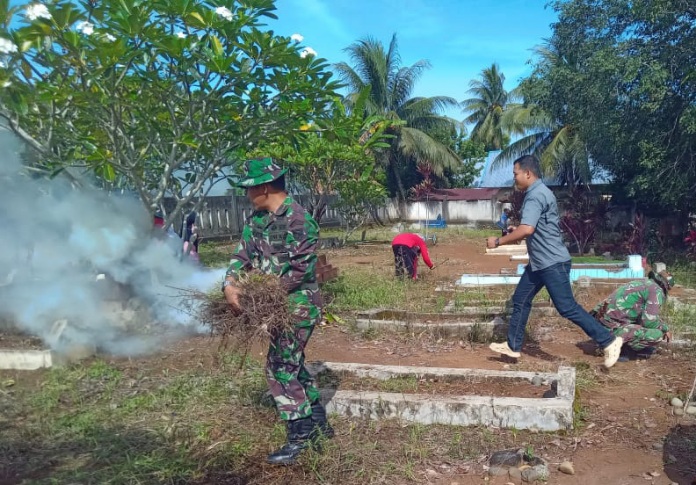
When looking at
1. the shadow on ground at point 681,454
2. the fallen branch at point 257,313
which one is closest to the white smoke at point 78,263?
the fallen branch at point 257,313

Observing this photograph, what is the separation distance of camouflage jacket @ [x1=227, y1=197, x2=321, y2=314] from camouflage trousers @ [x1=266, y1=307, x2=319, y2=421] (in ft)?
0.56

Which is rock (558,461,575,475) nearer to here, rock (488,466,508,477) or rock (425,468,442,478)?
rock (488,466,508,477)

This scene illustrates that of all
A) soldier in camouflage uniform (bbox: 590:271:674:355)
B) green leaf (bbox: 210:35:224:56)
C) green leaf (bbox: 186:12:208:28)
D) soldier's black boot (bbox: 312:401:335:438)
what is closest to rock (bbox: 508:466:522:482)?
soldier's black boot (bbox: 312:401:335:438)

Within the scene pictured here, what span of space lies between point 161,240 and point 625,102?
411 inches

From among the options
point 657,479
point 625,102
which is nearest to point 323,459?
point 657,479

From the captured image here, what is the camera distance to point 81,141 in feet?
19.3

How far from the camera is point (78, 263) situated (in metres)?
6.59

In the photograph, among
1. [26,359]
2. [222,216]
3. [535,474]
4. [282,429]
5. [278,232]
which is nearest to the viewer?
[535,474]

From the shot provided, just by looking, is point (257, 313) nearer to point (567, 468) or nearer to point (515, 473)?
point (515, 473)

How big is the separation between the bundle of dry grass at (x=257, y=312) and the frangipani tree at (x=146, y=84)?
258 cm

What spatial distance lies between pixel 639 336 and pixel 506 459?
249cm

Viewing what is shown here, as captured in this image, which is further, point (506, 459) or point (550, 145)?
point (550, 145)

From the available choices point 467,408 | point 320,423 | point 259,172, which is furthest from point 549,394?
point 259,172

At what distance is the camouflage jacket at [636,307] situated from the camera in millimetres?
5277
